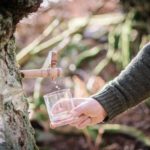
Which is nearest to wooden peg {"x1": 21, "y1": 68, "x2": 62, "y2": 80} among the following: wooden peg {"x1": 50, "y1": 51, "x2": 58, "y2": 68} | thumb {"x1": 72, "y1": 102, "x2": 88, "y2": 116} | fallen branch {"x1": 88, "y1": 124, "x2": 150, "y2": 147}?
wooden peg {"x1": 50, "y1": 51, "x2": 58, "y2": 68}

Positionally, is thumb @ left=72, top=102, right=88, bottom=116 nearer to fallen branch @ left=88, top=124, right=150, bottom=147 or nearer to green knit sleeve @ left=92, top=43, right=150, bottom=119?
green knit sleeve @ left=92, top=43, right=150, bottom=119

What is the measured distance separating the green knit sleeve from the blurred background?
65.7 inches

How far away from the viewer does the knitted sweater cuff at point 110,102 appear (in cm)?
192

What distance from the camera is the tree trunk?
1456 mm

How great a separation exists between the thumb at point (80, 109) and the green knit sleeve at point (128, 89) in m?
0.07

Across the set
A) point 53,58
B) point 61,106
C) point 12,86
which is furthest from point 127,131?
point 12,86

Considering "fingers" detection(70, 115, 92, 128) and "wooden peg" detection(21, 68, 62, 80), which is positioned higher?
"wooden peg" detection(21, 68, 62, 80)

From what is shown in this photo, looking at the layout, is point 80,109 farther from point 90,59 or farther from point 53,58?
point 90,59

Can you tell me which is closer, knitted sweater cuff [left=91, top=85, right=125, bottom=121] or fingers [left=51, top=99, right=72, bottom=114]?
fingers [left=51, top=99, right=72, bottom=114]

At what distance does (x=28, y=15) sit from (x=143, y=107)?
2.78m

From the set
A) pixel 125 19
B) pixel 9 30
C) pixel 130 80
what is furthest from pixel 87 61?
pixel 9 30

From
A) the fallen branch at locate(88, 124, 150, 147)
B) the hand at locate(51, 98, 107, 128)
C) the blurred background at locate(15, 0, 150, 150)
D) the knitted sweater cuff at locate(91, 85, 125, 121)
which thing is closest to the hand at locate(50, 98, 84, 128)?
the hand at locate(51, 98, 107, 128)

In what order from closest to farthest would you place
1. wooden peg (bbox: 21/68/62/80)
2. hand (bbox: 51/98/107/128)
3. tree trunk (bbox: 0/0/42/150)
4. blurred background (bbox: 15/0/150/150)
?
tree trunk (bbox: 0/0/42/150), wooden peg (bbox: 21/68/62/80), hand (bbox: 51/98/107/128), blurred background (bbox: 15/0/150/150)

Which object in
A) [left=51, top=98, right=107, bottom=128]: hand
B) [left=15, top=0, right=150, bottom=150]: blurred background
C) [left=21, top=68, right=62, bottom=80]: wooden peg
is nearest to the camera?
[left=21, top=68, right=62, bottom=80]: wooden peg
